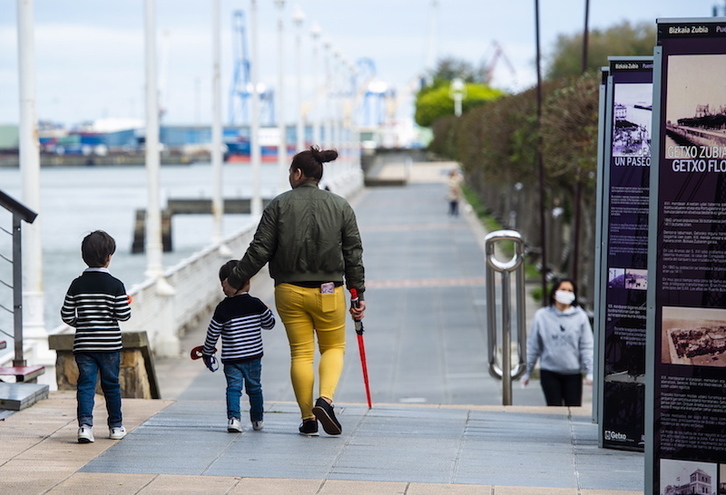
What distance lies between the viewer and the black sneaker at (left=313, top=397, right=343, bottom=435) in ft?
21.8

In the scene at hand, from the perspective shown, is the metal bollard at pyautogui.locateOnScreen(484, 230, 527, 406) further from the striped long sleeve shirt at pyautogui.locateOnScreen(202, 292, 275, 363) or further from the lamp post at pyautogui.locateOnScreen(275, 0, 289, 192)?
the lamp post at pyautogui.locateOnScreen(275, 0, 289, 192)

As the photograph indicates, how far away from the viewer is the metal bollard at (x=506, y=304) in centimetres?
934

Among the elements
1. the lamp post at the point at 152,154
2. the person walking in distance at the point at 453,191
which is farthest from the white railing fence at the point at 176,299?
the person walking in distance at the point at 453,191

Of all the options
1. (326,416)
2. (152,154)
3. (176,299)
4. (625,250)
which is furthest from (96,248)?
(176,299)

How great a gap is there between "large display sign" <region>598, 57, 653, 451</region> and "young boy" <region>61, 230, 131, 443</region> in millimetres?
2776

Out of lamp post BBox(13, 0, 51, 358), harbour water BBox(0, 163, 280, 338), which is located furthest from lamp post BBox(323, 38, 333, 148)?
lamp post BBox(13, 0, 51, 358)

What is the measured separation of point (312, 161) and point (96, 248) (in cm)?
130

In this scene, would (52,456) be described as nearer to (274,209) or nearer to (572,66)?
(274,209)

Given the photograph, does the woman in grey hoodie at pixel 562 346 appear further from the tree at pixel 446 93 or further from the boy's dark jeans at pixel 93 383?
the tree at pixel 446 93

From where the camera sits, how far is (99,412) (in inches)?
294

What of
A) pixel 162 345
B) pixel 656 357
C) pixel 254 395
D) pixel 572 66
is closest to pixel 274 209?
pixel 254 395

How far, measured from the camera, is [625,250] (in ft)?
22.6

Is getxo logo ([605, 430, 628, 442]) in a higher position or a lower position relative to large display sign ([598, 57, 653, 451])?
lower

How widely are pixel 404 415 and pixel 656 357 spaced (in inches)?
136
